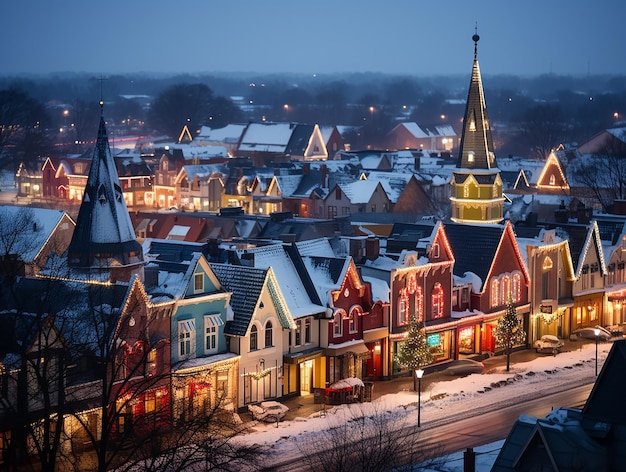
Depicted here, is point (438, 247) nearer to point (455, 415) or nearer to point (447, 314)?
point (447, 314)

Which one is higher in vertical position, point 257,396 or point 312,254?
point 312,254

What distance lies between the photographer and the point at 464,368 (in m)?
62.3

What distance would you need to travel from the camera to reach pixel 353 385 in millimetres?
56406

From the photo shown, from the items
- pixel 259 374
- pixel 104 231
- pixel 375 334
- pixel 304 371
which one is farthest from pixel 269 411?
pixel 104 231

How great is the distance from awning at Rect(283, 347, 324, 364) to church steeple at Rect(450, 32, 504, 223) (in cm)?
2453

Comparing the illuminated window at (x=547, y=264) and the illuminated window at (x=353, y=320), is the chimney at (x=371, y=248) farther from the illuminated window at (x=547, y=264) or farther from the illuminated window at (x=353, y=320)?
the illuminated window at (x=547, y=264)

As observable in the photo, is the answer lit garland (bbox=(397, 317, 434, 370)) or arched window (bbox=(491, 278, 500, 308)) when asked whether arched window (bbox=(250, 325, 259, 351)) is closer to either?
lit garland (bbox=(397, 317, 434, 370))

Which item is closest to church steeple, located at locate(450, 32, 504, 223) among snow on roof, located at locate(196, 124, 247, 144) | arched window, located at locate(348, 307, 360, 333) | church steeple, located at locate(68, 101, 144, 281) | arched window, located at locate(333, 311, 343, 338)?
arched window, located at locate(348, 307, 360, 333)

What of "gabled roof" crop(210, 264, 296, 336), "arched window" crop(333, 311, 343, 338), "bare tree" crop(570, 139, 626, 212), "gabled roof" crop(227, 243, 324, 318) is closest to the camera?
"gabled roof" crop(210, 264, 296, 336)

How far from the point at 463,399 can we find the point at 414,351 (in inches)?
134

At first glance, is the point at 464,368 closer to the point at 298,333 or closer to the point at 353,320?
the point at 353,320

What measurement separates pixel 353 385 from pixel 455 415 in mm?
4689

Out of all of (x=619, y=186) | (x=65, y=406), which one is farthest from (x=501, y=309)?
(x=619, y=186)

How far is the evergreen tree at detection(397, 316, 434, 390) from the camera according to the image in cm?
5931
